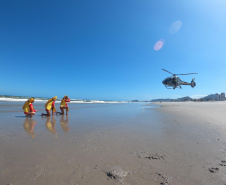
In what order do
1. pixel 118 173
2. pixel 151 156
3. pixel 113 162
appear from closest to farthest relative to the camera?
1. pixel 118 173
2. pixel 113 162
3. pixel 151 156

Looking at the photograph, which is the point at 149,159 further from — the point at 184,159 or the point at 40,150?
the point at 40,150

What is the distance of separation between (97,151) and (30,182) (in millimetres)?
1248

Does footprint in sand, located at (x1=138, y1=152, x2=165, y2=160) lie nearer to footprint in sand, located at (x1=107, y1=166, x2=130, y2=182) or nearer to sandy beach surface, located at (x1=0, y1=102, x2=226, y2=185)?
sandy beach surface, located at (x1=0, y1=102, x2=226, y2=185)

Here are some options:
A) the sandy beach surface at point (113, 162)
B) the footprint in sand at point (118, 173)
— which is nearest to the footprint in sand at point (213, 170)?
the sandy beach surface at point (113, 162)

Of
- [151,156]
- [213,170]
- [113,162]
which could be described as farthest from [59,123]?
[213,170]

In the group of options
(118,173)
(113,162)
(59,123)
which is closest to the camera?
(118,173)

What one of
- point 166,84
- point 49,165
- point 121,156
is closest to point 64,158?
point 49,165

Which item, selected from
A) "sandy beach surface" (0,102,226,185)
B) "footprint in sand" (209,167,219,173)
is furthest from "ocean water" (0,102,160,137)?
"footprint in sand" (209,167,219,173)

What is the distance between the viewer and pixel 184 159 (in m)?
2.28

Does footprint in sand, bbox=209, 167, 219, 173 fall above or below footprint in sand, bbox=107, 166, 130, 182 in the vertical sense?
above

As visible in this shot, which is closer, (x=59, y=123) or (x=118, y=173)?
(x=118, y=173)

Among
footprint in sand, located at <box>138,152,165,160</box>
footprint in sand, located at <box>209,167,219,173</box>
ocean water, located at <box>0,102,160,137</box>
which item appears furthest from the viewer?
ocean water, located at <box>0,102,160,137</box>

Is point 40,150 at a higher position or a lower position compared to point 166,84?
lower

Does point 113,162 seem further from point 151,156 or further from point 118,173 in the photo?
point 151,156
